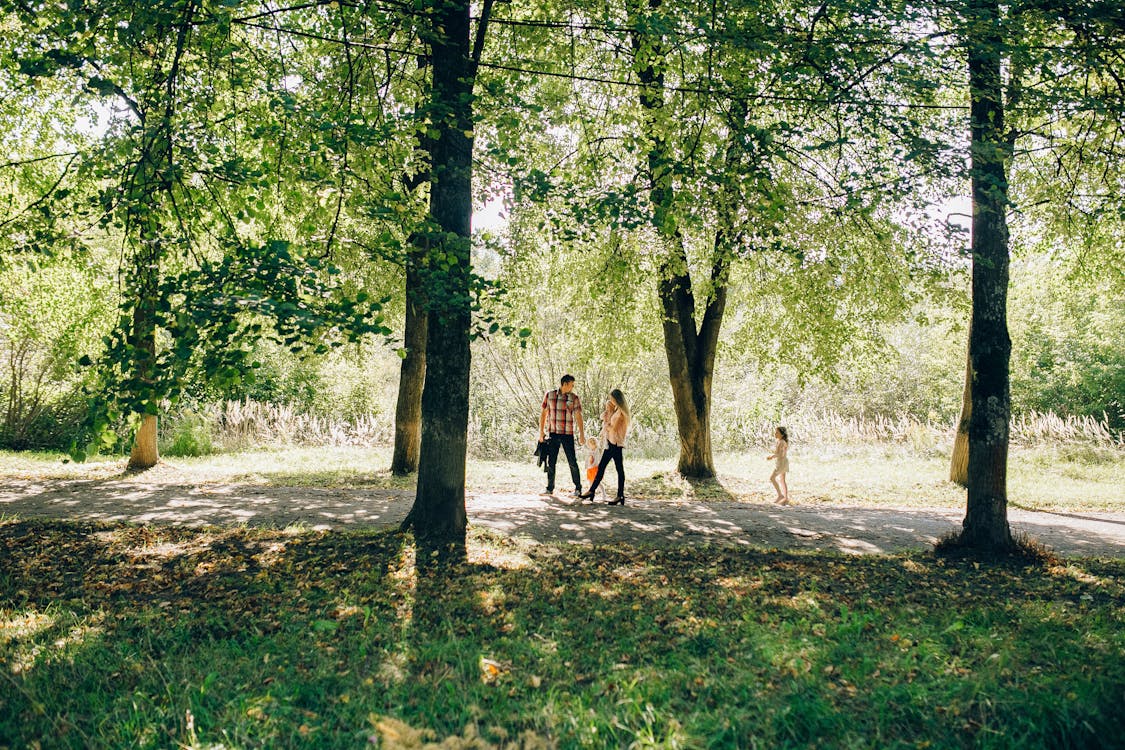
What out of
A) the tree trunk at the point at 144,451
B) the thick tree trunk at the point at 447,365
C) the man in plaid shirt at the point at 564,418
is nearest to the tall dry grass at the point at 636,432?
the tree trunk at the point at 144,451

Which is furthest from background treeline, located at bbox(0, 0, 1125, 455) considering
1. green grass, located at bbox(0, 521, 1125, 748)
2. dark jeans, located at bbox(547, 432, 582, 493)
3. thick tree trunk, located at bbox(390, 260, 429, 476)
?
dark jeans, located at bbox(547, 432, 582, 493)

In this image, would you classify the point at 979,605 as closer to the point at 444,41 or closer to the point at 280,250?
the point at 280,250

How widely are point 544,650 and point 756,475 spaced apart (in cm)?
1194

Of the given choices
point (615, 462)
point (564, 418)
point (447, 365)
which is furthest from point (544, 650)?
point (564, 418)

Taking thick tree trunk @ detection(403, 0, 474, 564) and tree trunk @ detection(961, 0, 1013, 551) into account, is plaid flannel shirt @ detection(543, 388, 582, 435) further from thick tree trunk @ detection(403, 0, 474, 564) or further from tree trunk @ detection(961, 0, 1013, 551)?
tree trunk @ detection(961, 0, 1013, 551)

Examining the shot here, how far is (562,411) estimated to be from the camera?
1105 cm

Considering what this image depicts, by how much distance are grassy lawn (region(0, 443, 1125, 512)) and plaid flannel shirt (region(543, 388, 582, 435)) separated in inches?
60.8

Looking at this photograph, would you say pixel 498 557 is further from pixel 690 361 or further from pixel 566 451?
pixel 690 361

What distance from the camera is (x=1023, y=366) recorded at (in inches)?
877

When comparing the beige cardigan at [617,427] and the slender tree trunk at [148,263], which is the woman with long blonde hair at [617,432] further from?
the slender tree trunk at [148,263]

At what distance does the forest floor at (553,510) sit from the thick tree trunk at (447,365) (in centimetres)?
111

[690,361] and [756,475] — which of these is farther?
[756,475]

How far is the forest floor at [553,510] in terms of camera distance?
8570 millimetres

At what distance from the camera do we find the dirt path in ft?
28.0
